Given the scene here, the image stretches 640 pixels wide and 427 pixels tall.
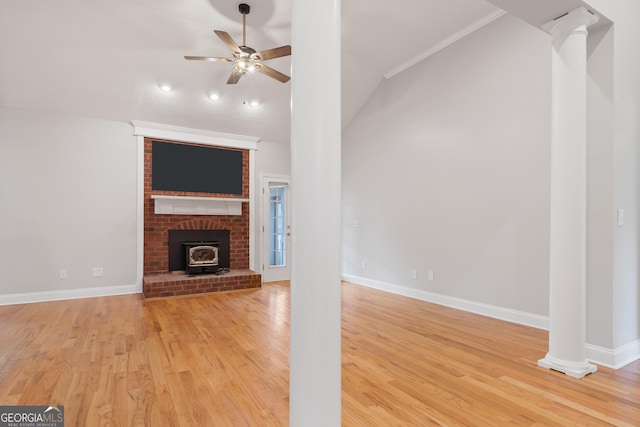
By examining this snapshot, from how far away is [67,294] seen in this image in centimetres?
457

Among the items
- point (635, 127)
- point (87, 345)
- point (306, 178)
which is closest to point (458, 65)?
point (635, 127)

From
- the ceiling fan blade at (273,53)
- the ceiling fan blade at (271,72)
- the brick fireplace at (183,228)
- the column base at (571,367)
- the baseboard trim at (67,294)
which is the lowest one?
the baseboard trim at (67,294)

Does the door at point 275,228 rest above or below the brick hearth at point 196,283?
above

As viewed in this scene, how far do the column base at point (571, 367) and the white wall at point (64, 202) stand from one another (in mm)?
5285

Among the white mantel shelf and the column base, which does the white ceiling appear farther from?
the column base

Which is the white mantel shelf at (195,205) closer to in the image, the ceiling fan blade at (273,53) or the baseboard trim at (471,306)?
the baseboard trim at (471,306)

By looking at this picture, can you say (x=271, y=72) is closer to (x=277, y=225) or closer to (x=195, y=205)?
(x=195, y=205)

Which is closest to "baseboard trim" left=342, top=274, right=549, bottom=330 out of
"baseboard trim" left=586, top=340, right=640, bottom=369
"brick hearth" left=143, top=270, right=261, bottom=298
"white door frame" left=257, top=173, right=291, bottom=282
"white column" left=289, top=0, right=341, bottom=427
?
"baseboard trim" left=586, top=340, right=640, bottom=369

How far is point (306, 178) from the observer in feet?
3.80

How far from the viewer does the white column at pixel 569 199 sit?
2318 millimetres

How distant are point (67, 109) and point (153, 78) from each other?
136 cm

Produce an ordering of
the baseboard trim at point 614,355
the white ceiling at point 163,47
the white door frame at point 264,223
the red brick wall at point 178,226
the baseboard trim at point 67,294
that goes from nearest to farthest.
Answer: the baseboard trim at point 614,355 < the white ceiling at point 163,47 < the baseboard trim at point 67,294 < the red brick wall at point 178,226 < the white door frame at point 264,223

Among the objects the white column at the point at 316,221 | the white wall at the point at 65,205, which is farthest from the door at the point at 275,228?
the white column at the point at 316,221

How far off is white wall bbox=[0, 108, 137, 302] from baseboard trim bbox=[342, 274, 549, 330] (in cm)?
399
